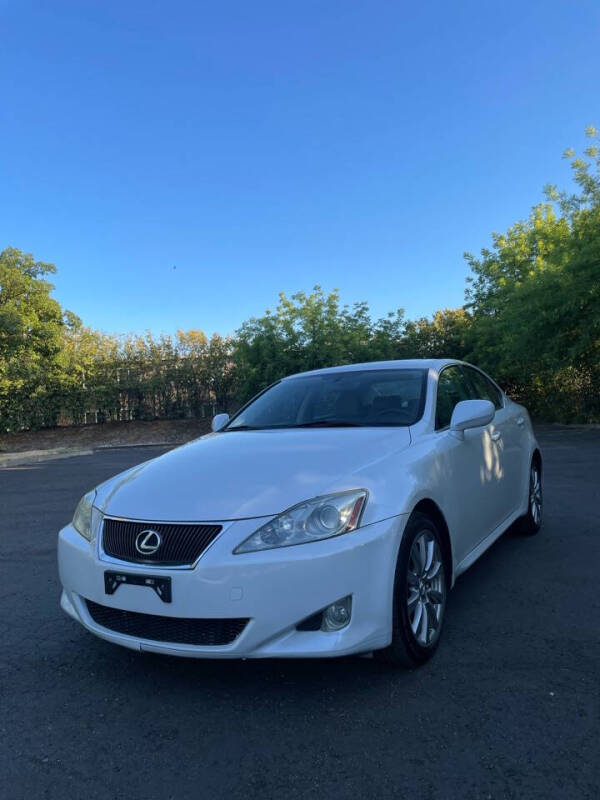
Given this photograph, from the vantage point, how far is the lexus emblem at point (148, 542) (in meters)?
2.51

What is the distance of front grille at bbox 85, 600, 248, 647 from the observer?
2.39m

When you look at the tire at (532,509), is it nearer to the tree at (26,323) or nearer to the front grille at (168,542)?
the front grille at (168,542)

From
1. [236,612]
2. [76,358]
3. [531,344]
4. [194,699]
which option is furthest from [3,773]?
[76,358]

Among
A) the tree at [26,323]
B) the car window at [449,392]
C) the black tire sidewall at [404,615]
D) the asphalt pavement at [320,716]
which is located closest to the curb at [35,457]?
the tree at [26,323]

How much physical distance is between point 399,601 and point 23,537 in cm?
475

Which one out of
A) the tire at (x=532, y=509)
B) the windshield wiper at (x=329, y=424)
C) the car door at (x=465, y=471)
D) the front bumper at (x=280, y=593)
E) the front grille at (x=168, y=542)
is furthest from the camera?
the tire at (x=532, y=509)

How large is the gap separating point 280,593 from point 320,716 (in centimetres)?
57

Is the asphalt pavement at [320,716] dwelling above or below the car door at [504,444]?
below

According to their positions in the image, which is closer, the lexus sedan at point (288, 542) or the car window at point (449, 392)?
the lexus sedan at point (288, 542)

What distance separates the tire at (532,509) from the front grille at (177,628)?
3.46 m

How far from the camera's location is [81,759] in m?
2.20

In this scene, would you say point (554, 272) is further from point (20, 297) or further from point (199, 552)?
point (20, 297)

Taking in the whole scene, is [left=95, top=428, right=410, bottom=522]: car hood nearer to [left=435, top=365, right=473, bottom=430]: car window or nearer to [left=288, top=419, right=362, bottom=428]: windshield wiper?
[left=288, top=419, right=362, bottom=428]: windshield wiper

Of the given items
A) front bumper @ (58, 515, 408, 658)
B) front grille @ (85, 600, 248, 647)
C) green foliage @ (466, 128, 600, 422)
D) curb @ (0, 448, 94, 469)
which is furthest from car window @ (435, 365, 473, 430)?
curb @ (0, 448, 94, 469)
